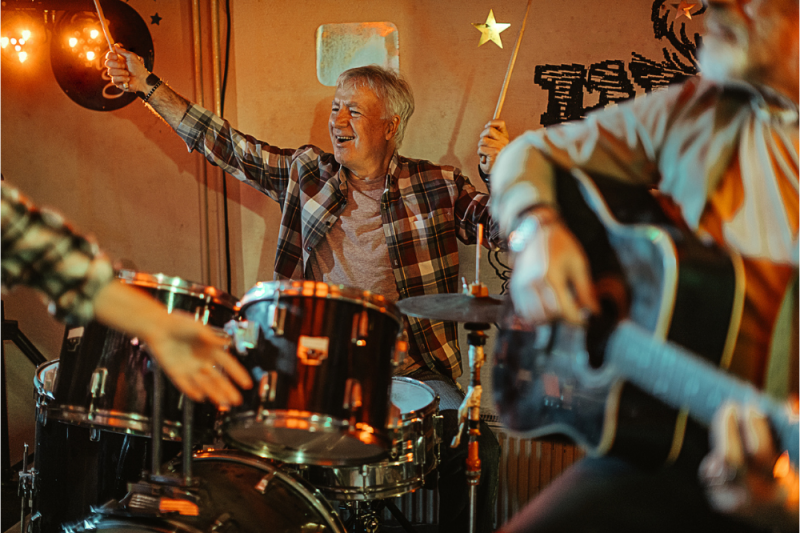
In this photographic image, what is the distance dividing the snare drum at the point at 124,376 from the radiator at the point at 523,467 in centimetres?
126

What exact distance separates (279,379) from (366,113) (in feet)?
4.21

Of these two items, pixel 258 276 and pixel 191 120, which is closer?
pixel 191 120

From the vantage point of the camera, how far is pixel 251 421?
127 centimetres

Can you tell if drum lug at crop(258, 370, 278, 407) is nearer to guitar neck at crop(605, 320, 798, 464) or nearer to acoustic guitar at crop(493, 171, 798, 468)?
acoustic guitar at crop(493, 171, 798, 468)

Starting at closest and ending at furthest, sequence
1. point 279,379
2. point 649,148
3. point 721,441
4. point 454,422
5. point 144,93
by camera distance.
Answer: point 721,441 < point 649,148 < point 279,379 < point 454,422 < point 144,93

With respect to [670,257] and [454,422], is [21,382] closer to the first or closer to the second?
[454,422]

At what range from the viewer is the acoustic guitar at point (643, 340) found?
2.83 ft

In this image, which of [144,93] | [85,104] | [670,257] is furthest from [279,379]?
[85,104]

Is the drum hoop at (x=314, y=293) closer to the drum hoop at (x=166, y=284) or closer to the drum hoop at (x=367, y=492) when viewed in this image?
the drum hoop at (x=166, y=284)

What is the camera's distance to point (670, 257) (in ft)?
2.83

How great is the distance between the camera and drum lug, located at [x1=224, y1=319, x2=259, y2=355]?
131 cm

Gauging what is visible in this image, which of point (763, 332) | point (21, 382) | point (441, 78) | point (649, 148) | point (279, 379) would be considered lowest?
point (21, 382)

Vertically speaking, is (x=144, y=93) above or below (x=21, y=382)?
above

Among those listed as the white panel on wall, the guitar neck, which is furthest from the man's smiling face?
the guitar neck
